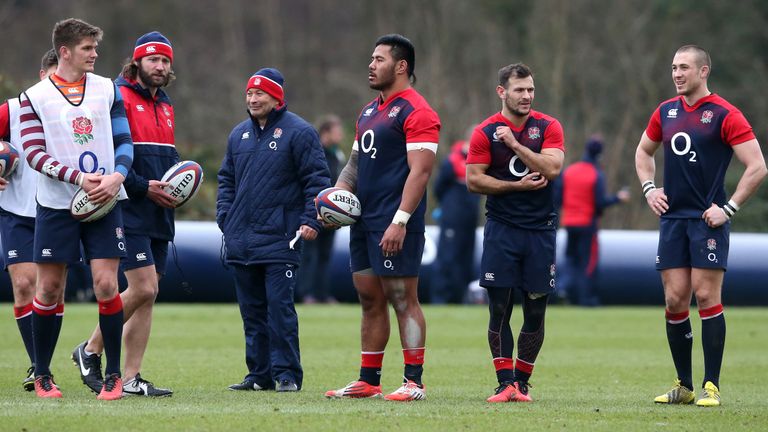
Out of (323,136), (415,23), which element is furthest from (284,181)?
(415,23)

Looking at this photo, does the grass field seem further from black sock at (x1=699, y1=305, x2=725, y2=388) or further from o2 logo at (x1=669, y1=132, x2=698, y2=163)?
o2 logo at (x1=669, y1=132, x2=698, y2=163)

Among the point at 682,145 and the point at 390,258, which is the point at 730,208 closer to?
the point at 682,145

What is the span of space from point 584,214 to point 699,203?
35.1 feet

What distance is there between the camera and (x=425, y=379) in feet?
Answer: 35.6

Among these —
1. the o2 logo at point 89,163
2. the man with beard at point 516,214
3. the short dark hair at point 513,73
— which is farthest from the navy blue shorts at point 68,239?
the short dark hair at point 513,73

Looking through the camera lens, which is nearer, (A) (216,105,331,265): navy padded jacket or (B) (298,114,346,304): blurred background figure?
(A) (216,105,331,265): navy padded jacket

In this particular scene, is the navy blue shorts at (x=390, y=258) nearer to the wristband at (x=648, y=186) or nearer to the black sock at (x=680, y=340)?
the wristband at (x=648, y=186)

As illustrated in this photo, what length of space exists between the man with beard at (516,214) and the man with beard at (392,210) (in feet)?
1.47

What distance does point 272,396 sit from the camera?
8.99 metres

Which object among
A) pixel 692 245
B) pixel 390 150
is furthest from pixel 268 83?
pixel 692 245

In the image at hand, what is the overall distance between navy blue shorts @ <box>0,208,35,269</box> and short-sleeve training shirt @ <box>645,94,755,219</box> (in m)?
4.72

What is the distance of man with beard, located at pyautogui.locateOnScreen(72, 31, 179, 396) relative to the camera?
9.16m

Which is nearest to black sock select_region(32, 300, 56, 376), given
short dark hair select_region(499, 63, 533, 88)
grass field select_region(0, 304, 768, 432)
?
grass field select_region(0, 304, 768, 432)

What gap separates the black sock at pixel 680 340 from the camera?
9.15m
